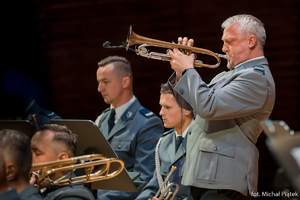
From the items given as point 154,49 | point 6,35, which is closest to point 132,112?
point 154,49

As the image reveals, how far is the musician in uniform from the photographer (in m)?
3.52

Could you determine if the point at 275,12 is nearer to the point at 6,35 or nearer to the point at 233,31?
the point at 233,31

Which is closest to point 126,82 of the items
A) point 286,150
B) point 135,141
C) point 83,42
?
point 135,141

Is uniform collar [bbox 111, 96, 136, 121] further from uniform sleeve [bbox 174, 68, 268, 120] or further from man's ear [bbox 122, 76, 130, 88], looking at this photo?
uniform sleeve [bbox 174, 68, 268, 120]

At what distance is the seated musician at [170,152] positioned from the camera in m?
3.04

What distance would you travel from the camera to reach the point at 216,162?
236 centimetres

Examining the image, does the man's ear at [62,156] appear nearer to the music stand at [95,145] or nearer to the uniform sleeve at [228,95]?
the music stand at [95,145]

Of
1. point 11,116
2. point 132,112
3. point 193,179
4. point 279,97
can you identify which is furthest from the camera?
point 11,116

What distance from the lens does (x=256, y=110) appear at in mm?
2389

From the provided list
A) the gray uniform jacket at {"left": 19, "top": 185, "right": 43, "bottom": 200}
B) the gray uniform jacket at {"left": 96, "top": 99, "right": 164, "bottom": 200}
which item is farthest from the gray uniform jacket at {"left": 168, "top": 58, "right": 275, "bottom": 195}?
the gray uniform jacket at {"left": 96, "top": 99, "right": 164, "bottom": 200}

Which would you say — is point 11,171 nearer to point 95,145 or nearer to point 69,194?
point 69,194

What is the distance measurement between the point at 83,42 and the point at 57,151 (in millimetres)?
2890

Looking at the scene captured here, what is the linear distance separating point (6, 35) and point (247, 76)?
3745mm

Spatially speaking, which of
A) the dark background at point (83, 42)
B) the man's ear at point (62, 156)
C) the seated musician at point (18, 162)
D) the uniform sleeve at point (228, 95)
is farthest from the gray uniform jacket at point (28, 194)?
the dark background at point (83, 42)
